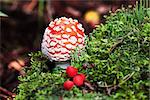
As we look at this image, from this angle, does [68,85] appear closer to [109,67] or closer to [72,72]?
[72,72]

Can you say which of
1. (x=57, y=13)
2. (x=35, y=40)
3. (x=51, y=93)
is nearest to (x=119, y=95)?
(x=51, y=93)

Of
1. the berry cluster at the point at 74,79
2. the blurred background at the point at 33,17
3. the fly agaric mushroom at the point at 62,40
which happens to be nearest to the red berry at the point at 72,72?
the berry cluster at the point at 74,79

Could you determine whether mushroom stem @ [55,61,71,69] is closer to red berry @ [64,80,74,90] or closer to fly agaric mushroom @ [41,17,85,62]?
fly agaric mushroom @ [41,17,85,62]

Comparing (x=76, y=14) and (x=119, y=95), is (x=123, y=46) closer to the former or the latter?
(x=119, y=95)

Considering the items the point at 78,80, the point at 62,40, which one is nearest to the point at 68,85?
the point at 78,80

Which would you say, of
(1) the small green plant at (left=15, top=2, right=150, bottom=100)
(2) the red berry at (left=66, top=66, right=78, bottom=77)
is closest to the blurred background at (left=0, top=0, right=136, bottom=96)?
(1) the small green plant at (left=15, top=2, right=150, bottom=100)

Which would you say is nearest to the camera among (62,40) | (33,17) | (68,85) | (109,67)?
(68,85)

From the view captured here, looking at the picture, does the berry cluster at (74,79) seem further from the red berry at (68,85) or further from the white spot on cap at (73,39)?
the white spot on cap at (73,39)
